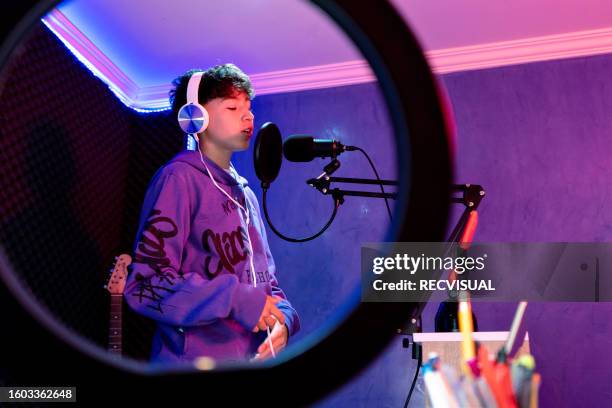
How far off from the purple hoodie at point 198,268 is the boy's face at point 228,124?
9 centimetres

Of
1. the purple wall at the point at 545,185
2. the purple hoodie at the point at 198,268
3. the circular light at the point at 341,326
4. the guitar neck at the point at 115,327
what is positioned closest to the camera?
the circular light at the point at 341,326

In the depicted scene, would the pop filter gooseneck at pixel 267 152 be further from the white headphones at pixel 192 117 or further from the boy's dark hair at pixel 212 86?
the boy's dark hair at pixel 212 86

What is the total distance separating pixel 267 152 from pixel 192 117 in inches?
18.8

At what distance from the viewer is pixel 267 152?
786mm

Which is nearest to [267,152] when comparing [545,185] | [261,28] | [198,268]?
[198,268]

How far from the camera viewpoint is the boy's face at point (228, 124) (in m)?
1.35

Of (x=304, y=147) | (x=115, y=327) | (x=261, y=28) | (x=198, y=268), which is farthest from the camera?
(x=261, y=28)

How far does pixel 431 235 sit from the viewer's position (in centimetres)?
25

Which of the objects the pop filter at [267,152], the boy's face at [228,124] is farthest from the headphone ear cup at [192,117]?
the pop filter at [267,152]

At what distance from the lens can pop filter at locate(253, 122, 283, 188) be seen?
77 centimetres

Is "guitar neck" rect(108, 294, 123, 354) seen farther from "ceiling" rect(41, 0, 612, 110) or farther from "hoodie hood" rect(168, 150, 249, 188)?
"ceiling" rect(41, 0, 612, 110)

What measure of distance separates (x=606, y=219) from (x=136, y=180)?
194 centimetres

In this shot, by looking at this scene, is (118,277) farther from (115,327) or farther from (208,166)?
(208,166)

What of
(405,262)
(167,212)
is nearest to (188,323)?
(167,212)
